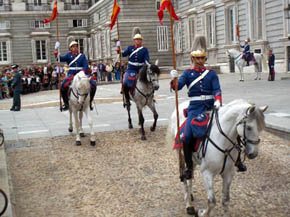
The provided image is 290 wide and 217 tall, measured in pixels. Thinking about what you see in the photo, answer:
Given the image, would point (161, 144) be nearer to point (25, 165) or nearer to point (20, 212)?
point (25, 165)

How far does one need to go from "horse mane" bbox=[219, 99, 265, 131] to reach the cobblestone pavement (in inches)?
54.9

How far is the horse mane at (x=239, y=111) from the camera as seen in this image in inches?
185

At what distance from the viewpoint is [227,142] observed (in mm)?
5094

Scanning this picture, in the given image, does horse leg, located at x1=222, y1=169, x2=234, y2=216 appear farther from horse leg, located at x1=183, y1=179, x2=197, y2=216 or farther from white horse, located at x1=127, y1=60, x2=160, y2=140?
white horse, located at x1=127, y1=60, x2=160, y2=140

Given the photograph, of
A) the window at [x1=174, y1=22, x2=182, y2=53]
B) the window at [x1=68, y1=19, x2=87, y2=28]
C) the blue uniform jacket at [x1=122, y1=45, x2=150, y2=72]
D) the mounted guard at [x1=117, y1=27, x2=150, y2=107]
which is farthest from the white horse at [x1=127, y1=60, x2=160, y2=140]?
the window at [x1=68, y1=19, x2=87, y2=28]

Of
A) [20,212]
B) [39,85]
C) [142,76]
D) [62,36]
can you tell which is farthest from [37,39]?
[20,212]

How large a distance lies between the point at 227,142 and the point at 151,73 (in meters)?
5.63

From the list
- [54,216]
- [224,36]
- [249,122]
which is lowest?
[54,216]

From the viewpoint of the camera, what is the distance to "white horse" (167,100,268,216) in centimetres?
470

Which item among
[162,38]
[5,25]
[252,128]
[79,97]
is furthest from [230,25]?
[5,25]

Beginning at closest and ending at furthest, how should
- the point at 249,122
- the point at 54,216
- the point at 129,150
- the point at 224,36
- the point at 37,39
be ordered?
the point at 249,122 < the point at 54,216 < the point at 129,150 < the point at 224,36 < the point at 37,39

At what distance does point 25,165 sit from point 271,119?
5.64 meters

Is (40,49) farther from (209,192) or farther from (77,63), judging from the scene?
(209,192)

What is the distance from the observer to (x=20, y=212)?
6.25 metres
